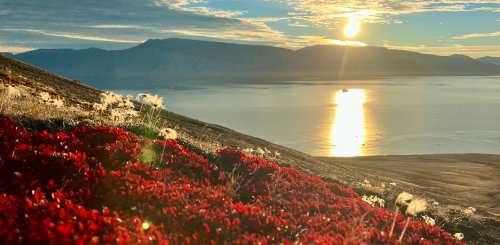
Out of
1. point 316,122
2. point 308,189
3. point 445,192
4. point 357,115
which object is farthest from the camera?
point 357,115

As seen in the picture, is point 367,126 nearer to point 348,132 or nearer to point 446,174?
point 348,132

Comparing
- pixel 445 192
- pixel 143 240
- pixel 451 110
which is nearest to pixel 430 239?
pixel 143 240

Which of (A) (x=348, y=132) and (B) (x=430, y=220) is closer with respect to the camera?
(B) (x=430, y=220)

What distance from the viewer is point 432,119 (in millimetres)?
150375

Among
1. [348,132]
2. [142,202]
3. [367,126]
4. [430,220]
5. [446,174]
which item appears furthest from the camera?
[367,126]

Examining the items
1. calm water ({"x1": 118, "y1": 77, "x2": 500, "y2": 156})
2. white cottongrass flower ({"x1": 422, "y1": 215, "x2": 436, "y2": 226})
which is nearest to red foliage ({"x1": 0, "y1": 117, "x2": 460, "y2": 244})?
white cottongrass flower ({"x1": 422, "y1": 215, "x2": 436, "y2": 226})

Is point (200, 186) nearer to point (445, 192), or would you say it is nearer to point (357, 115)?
point (445, 192)

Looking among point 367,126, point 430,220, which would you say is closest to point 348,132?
point 367,126

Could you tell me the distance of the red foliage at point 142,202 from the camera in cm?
548

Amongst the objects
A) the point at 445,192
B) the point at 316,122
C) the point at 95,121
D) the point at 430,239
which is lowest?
the point at 316,122

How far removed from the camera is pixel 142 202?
726 cm

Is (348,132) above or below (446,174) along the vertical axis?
below

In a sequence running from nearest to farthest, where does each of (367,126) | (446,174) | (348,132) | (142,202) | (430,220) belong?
(142,202) → (430,220) → (446,174) → (348,132) → (367,126)

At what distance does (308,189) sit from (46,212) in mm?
7579
